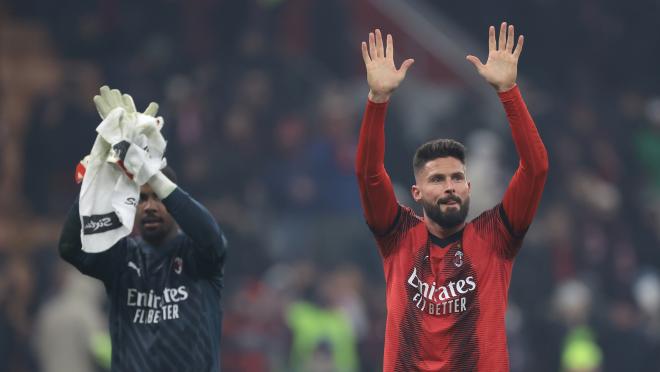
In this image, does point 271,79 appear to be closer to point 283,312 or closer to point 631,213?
point 283,312

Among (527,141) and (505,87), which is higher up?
(505,87)

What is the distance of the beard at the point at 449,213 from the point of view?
5.83 meters

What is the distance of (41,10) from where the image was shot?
14.7 meters

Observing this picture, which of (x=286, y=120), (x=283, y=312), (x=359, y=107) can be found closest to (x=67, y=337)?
(x=283, y=312)

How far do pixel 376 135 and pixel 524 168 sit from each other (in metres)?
0.64

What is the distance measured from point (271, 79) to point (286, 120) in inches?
19.6

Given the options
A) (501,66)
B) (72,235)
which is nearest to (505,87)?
(501,66)

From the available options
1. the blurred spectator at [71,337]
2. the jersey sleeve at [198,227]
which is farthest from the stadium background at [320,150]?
the jersey sleeve at [198,227]

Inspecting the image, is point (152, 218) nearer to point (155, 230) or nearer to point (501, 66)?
point (155, 230)

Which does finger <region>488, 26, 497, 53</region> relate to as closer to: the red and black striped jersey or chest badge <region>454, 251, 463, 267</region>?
the red and black striped jersey

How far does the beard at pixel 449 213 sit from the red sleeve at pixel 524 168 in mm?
188

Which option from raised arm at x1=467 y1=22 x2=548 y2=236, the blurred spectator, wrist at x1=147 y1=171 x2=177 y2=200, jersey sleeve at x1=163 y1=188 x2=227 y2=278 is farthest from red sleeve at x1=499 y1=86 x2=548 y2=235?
the blurred spectator

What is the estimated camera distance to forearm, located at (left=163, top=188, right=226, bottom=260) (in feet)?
19.3

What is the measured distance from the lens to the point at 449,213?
19.2 ft
